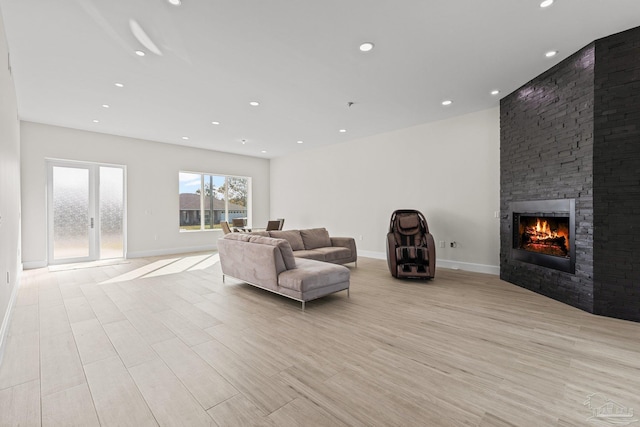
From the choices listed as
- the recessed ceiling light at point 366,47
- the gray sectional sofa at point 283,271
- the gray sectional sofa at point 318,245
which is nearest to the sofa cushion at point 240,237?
the gray sectional sofa at point 283,271

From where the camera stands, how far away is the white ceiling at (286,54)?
8.59 feet

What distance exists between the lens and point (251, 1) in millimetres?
2480

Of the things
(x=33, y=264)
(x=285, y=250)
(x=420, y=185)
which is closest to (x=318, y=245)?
(x=285, y=250)

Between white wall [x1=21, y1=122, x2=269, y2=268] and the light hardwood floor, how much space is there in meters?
3.15

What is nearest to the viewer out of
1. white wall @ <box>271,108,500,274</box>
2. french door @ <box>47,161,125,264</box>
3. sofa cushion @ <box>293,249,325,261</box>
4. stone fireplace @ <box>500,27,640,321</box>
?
stone fireplace @ <box>500,27,640,321</box>

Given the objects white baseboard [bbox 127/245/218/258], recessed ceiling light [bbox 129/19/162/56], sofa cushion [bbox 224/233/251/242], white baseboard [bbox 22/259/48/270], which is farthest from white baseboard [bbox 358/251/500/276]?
white baseboard [bbox 22/259/48/270]

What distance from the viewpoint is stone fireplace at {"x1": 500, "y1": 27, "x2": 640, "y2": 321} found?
10.00 feet

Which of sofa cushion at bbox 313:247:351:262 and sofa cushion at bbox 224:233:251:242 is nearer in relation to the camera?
sofa cushion at bbox 224:233:251:242

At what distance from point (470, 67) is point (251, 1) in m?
2.84

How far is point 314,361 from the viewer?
2.24m

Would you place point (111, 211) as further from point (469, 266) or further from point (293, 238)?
point (469, 266)

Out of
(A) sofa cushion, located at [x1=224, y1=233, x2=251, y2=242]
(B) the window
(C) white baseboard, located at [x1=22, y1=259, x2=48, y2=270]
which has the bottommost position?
(C) white baseboard, located at [x1=22, y1=259, x2=48, y2=270]

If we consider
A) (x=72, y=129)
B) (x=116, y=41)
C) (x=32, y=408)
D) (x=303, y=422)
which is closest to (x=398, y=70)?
(x=116, y=41)

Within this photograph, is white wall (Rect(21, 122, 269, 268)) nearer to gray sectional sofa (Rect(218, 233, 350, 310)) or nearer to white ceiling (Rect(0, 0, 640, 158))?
white ceiling (Rect(0, 0, 640, 158))
